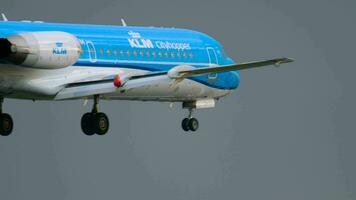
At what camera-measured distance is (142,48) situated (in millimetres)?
80438

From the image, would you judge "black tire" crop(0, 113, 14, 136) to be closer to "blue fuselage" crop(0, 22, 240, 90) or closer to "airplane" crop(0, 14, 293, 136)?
"airplane" crop(0, 14, 293, 136)

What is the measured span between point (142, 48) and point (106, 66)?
2991mm

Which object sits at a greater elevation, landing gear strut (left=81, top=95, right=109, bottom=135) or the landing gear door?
the landing gear door

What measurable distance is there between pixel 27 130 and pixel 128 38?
1499 inches

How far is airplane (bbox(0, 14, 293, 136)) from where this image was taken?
72188 millimetres

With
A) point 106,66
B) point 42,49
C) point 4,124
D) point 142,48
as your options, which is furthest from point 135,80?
point 4,124

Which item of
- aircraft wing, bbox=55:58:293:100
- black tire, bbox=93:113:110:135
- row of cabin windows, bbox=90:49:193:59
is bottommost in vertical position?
black tire, bbox=93:113:110:135

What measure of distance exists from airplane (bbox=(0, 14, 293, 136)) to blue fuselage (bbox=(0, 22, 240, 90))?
0.04 m

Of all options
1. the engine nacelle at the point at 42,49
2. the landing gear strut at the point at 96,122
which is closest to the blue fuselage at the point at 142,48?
the engine nacelle at the point at 42,49

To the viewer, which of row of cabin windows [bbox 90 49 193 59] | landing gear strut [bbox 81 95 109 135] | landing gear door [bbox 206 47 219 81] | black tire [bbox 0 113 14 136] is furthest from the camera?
landing gear door [bbox 206 47 219 81]

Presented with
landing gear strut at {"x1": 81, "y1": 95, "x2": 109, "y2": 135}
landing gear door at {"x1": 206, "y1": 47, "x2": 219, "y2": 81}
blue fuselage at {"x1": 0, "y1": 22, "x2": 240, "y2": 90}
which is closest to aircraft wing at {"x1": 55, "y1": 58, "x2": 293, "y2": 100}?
blue fuselage at {"x1": 0, "y1": 22, "x2": 240, "y2": 90}

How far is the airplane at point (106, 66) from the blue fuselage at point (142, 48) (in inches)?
1.5

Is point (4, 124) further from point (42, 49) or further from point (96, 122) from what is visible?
point (42, 49)

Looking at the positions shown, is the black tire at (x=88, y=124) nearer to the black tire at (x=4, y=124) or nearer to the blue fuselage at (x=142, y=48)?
the blue fuselage at (x=142, y=48)
